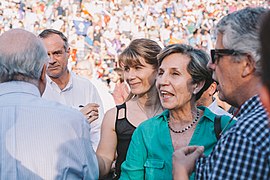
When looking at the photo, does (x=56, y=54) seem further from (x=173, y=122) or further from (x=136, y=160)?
(x=136, y=160)

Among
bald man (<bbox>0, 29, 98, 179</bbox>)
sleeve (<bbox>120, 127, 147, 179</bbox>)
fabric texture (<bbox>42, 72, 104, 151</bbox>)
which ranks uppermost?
bald man (<bbox>0, 29, 98, 179</bbox>)

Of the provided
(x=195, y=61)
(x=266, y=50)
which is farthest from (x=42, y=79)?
(x=266, y=50)

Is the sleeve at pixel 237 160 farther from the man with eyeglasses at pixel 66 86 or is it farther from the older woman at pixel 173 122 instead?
the man with eyeglasses at pixel 66 86

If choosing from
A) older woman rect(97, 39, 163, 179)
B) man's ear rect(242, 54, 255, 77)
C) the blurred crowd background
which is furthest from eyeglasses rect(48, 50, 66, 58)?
the blurred crowd background

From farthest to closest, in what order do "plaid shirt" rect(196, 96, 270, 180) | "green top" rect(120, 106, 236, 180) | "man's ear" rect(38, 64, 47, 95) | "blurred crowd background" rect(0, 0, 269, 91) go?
"blurred crowd background" rect(0, 0, 269, 91)
"green top" rect(120, 106, 236, 180)
"man's ear" rect(38, 64, 47, 95)
"plaid shirt" rect(196, 96, 270, 180)

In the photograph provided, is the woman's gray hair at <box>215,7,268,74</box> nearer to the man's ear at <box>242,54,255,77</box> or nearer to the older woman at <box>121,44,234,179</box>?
the man's ear at <box>242,54,255,77</box>

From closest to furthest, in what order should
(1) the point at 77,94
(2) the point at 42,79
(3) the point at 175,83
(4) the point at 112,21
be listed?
(2) the point at 42,79 → (3) the point at 175,83 → (1) the point at 77,94 → (4) the point at 112,21

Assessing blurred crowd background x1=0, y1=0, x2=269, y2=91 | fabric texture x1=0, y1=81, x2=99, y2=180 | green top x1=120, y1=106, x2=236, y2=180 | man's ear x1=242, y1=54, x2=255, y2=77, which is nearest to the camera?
man's ear x1=242, y1=54, x2=255, y2=77

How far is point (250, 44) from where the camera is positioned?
1785mm

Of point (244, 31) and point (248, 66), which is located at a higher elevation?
point (244, 31)

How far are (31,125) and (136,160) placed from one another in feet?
1.97

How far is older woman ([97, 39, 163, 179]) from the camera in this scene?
10.2 feet

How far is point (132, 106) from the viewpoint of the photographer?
3357 mm

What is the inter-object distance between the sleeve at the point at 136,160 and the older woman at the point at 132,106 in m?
0.47
